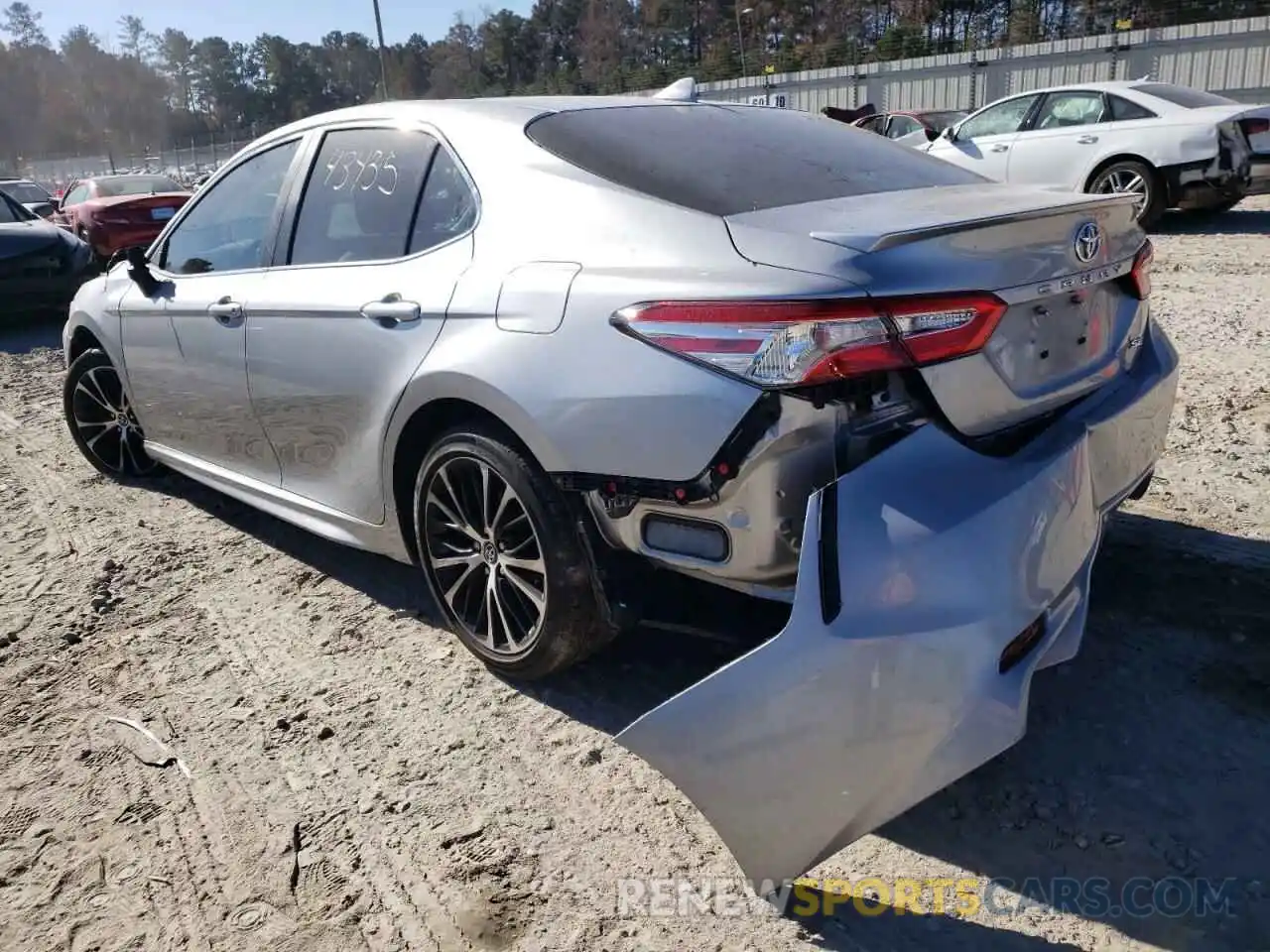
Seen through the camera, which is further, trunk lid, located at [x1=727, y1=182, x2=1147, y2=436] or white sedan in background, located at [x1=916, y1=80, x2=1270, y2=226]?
white sedan in background, located at [x1=916, y1=80, x2=1270, y2=226]

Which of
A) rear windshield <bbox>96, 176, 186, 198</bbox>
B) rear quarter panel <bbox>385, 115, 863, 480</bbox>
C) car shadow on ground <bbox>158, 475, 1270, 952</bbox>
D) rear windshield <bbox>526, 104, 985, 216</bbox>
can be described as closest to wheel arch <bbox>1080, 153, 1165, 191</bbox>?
car shadow on ground <bbox>158, 475, 1270, 952</bbox>

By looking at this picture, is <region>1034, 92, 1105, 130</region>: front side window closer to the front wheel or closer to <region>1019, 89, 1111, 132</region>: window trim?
<region>1019, 89, 1111, 132</region>: window trim

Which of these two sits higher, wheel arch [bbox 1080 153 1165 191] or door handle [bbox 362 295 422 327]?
door handle [bbox 362 295 422 327]

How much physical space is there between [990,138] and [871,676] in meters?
10.8

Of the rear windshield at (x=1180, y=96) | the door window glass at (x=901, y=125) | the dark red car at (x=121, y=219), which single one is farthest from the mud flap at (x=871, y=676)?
the door window glass at (x=901, y=125)

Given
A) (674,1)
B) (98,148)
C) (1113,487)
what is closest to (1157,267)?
(1113,487)

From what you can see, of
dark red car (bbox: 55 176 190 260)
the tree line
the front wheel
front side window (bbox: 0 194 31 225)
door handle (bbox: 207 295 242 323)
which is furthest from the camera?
the tree line

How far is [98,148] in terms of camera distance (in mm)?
87375

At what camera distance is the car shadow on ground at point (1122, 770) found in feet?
6.94

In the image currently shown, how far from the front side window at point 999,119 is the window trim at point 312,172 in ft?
31.2

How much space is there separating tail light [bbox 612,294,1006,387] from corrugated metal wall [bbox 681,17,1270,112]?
2008cm

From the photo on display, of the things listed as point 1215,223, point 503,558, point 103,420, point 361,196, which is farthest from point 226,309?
point 1215,223

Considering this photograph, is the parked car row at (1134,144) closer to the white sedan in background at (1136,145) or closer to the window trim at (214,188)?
the white sedan in background at (1136,145)

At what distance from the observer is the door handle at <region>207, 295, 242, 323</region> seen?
368 cm
